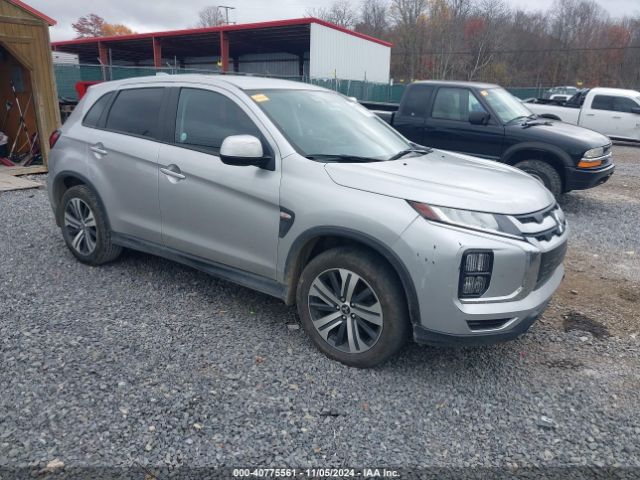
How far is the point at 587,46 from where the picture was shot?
54281 millimetres

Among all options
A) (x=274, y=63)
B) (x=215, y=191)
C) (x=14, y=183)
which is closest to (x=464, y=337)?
(x=215, y=191)

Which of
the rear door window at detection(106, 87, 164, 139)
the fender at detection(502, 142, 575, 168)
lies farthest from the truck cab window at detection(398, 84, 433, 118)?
the rear door window at detection(106, 87, 164, 139)

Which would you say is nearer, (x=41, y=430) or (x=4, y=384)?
(x=41, y=430)

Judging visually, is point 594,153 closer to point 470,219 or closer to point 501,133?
point 501,133

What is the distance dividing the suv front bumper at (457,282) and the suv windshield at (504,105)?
18.6 feet

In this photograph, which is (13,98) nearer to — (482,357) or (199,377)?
(199,377)

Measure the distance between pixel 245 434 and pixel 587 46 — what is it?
62.4 meters

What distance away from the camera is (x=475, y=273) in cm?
294

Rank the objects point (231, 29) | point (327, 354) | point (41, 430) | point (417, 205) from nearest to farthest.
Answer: point (41, 430)
point (417, 205)
point (327, 354)
point (231, 29)

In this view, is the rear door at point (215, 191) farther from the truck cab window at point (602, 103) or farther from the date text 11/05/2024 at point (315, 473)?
the truck cab window at point (602, 103)

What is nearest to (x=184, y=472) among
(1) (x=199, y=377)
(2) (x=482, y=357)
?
(1) (x=199, y=377)

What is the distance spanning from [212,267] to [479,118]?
18.2 feet

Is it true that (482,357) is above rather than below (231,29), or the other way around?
below

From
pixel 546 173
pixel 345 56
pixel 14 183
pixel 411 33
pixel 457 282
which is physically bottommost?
pixel 14 183
